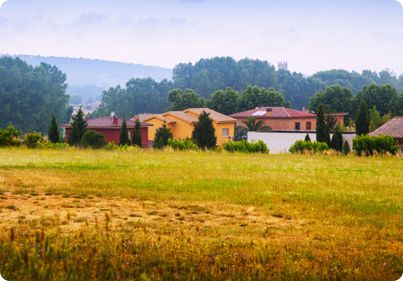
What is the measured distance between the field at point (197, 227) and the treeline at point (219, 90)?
43.5 m

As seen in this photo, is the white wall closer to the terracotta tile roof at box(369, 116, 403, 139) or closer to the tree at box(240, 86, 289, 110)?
the terracotta tile roof at box(369, 116, 403, 139)

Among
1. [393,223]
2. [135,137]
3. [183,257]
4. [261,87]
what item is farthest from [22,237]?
[261,87]

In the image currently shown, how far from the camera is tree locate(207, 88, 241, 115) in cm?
5947

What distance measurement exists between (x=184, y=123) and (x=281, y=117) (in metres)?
13.6

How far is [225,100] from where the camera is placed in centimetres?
6006

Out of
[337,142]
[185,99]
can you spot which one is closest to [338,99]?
[185,99]

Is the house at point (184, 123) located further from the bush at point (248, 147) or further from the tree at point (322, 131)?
the bush at point (248, 147)

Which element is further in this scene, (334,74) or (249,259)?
(334,74)

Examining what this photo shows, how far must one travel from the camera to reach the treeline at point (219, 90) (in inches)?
2286

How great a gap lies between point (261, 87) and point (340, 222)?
57636 millimetres

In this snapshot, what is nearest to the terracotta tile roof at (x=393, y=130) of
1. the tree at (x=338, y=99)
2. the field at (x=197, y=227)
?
the tree at (x=338, y=99)

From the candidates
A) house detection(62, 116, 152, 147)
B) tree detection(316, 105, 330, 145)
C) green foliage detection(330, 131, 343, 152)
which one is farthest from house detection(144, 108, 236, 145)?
green foliage detection(330, 131, 343, 152)

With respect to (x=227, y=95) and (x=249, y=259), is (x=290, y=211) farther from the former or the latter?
(x=227, y=95)

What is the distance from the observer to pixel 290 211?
24.3 ft
